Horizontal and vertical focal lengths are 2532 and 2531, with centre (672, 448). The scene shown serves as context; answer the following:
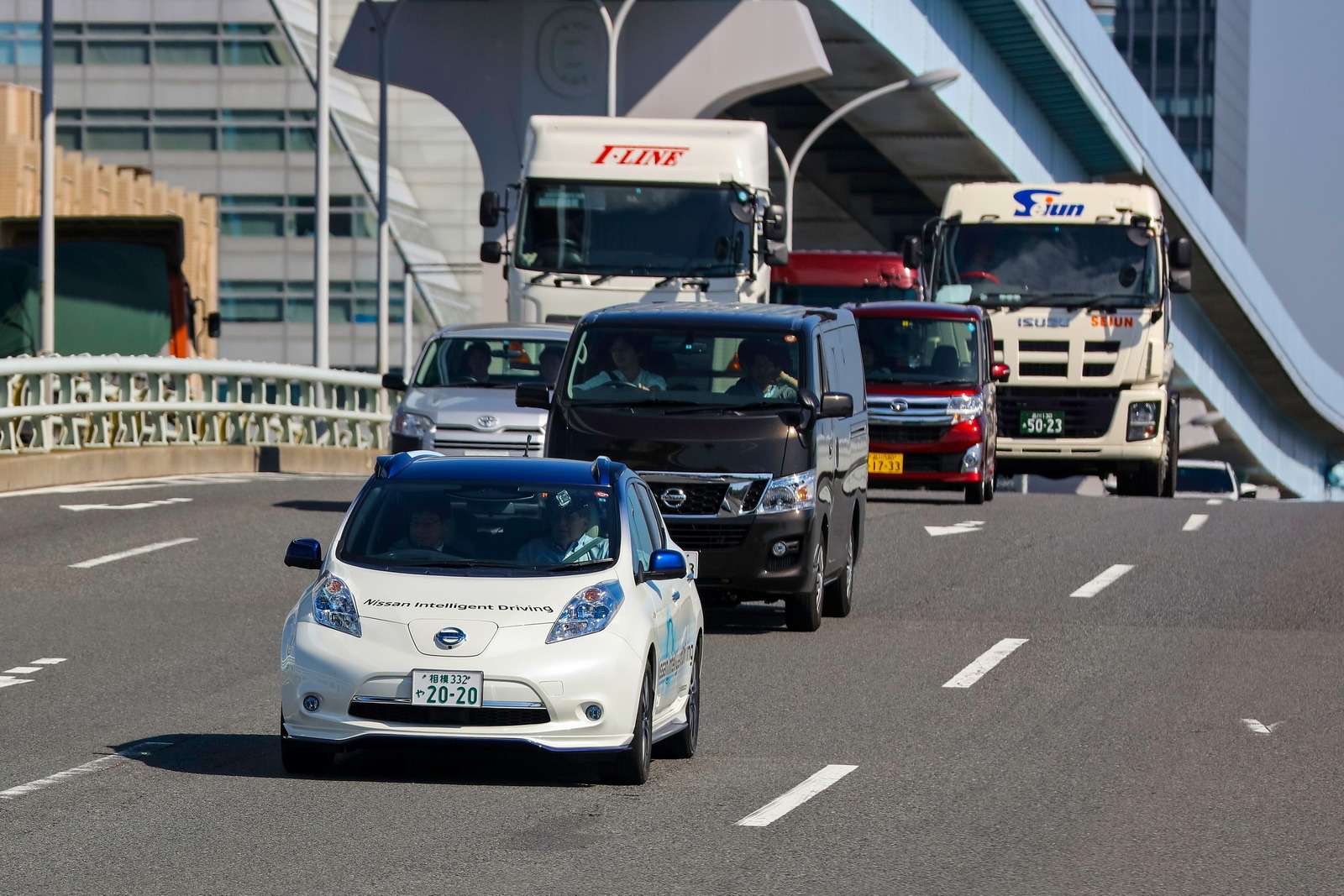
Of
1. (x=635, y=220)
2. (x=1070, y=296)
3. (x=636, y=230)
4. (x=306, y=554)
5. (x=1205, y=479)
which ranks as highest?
(x=635, y=220)

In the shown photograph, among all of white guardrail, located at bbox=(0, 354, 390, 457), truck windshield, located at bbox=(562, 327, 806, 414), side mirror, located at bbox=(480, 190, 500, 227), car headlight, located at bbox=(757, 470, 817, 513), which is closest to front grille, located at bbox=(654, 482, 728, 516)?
car headlight, located at bbox=(757, 470, 817, 513)

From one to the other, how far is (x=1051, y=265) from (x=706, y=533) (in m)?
15.0

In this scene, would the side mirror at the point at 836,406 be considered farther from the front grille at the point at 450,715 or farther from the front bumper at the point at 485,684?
the front grille at the point at 450,715

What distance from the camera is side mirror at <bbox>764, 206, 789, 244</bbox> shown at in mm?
26203

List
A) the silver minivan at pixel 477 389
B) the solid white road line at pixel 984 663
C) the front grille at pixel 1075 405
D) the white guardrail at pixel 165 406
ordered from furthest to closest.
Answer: the front grille at pixel 1075 405 → the white guardrail at pixel 165 406 → the silver minivan at pixel 477 389 → the solid white road line at pixel 984 663

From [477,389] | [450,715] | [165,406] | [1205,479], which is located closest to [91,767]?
[450,715]

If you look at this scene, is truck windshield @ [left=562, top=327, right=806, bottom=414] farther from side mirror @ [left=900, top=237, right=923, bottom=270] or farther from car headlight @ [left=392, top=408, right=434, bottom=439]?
side mirror @ [left=900, top=237, right=923, bottom=270]

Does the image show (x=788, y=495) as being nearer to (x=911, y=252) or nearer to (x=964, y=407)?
(x=964, y=407)

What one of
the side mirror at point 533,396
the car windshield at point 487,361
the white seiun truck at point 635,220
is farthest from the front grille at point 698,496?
the white seiun truck at point 635,220

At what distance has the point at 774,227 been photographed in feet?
86.2

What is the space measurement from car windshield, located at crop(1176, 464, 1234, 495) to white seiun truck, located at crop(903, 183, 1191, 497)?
58.5 feet

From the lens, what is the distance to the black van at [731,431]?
50.5 ft

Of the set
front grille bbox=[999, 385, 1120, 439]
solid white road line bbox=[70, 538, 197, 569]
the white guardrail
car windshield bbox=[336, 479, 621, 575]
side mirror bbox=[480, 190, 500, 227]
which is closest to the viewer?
car windshield bbox=[336, 479, 621, 575]

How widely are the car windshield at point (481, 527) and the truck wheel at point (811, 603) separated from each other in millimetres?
5169
